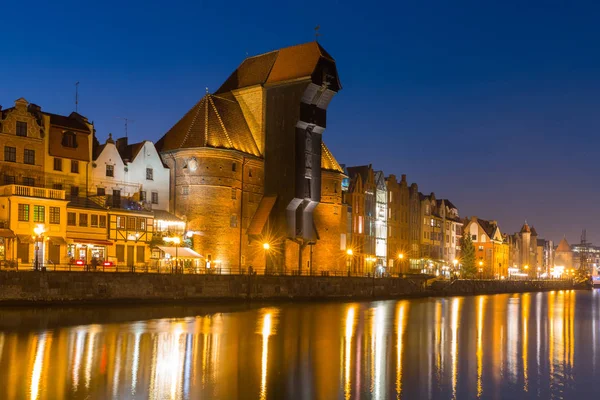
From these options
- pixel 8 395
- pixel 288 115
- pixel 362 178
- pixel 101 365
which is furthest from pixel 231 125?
pixel 8 395

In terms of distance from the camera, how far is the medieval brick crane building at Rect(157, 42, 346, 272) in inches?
2753

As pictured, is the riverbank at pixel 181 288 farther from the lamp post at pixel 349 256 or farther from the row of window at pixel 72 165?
the row of window at pixel 72 165

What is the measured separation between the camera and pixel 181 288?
56.9 metres

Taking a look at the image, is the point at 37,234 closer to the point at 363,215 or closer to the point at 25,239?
the point at 25,239

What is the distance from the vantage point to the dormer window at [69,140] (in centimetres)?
6100

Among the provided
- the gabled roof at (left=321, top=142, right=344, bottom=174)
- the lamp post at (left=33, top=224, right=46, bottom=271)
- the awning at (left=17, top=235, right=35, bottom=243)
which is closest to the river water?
the lamp post at (left=33, top=224, right=46, bottom=271)

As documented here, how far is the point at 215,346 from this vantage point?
3309 centimetres

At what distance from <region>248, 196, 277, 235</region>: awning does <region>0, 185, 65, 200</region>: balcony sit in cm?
2251

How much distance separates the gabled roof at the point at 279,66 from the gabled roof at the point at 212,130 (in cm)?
506

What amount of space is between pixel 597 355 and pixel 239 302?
32.5 meters

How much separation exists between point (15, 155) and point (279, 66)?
32.0 m

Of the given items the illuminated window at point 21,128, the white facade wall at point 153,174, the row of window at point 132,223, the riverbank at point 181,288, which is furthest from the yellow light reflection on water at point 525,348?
the illuminated window at point 21,128

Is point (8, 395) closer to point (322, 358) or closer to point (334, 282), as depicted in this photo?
point (322, 358)

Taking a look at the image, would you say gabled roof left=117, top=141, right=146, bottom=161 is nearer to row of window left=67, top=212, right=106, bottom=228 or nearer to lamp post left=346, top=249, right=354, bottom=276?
row of window left=67, top=212, right=106, bottom=228
